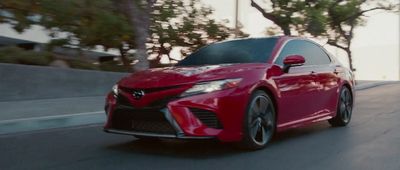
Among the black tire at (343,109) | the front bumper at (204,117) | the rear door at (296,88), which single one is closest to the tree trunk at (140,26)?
the black tire at (343,109)

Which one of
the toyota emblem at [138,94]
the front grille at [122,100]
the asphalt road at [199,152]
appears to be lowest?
the asphalt road at [199,152]

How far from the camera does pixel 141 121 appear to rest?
249 inches

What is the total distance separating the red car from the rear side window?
0.9 inches

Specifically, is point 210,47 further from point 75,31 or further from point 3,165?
point 75,31

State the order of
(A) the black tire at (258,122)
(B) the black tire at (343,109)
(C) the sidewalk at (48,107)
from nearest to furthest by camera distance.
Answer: (A) the black tire at (258,122) → (B) the black tire at (343,109) → (C) the sidewalk at (48,107)

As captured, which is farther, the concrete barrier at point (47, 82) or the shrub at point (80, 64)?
the shrub at point (80, 64)

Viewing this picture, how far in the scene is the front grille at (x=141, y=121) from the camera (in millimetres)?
6180

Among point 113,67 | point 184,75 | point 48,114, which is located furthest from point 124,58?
point 184,75

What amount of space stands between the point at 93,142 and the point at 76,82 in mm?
6694

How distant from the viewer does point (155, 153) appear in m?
6.66

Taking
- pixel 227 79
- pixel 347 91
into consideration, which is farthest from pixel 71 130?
pixel 347 91

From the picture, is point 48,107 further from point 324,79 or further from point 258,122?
point 258,122

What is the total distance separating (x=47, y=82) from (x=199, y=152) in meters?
7.47

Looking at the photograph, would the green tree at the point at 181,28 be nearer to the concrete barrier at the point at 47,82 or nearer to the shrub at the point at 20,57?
the concrete barrier at the point at 47,82
